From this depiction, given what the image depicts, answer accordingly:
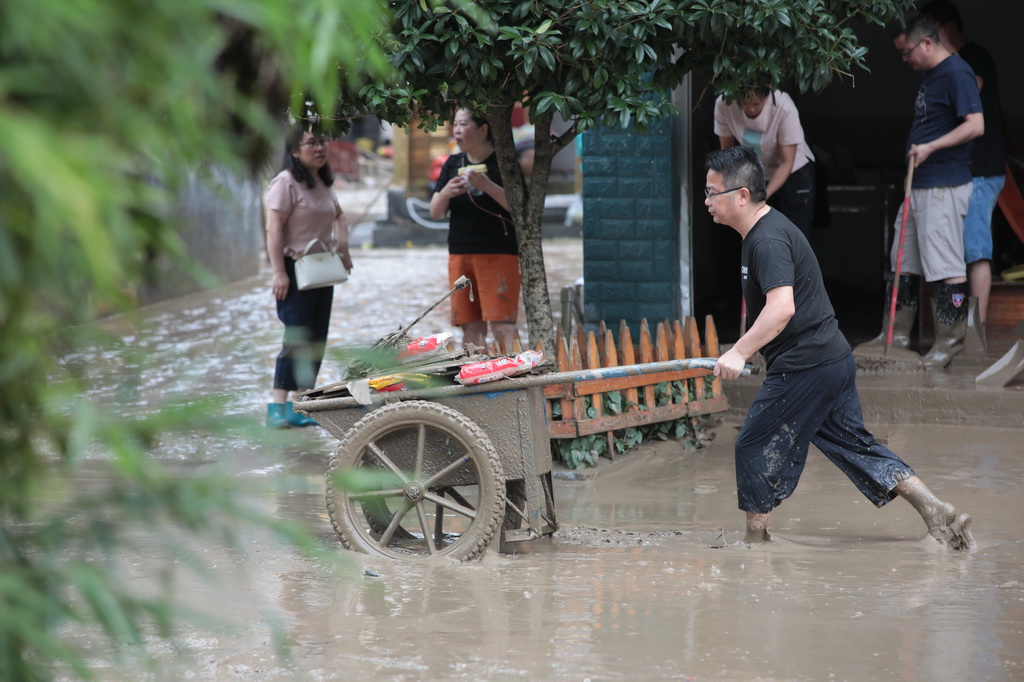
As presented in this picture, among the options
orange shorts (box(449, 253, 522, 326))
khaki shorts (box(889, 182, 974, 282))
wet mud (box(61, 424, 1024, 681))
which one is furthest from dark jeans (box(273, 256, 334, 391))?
khaki shorts (box(889, 182, 974, 282))

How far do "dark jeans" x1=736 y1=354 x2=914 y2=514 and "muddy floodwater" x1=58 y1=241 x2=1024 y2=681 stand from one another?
245 mm

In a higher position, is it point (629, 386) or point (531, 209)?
point (531, 209)

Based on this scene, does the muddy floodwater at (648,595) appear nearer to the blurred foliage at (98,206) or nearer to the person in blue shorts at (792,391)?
the person in blue shorts at (792,391)

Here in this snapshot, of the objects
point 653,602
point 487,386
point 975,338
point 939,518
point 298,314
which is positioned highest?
point 298,314

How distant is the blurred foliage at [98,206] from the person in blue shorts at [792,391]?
337 cm

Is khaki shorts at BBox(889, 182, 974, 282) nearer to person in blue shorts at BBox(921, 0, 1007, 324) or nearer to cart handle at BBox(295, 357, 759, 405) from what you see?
person in blue shorts at BBox(921, 0, 1007, 324)

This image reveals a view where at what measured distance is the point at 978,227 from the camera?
25.3 feet

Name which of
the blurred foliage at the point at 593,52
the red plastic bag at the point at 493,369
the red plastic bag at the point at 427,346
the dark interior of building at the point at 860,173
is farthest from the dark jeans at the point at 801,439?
the dark interior of building at the point at 860,173

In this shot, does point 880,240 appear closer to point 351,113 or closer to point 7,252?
point 351,113

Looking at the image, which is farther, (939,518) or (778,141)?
(778,141)

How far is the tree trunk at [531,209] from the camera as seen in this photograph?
6555mm

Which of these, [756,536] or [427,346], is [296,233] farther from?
[756,536]

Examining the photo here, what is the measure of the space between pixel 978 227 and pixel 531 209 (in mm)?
3100

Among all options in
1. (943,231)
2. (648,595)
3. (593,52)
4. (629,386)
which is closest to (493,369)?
(648,595)
